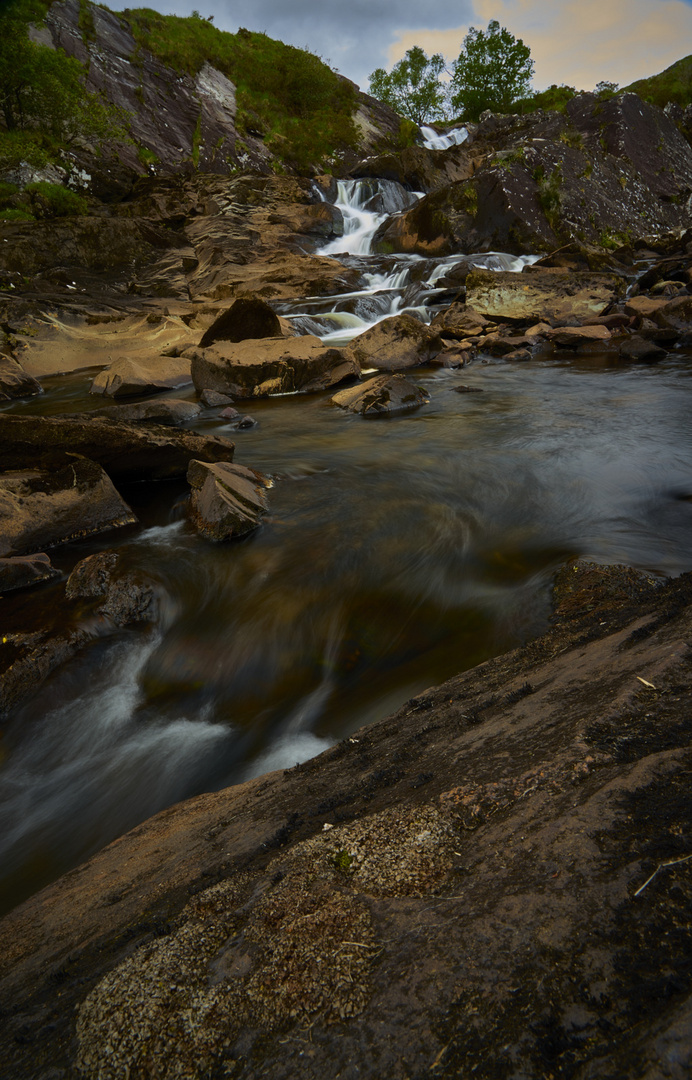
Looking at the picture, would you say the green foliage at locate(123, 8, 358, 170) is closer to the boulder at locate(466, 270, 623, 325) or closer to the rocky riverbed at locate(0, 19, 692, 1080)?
the boulder at locate(466, 270, 623, 325)

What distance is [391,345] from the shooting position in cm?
1141

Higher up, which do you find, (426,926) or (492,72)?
(492,72)

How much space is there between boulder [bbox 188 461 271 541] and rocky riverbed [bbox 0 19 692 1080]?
49 mm

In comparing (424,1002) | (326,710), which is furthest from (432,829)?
(326,710)

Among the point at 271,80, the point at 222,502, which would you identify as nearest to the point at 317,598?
the point at 222,502

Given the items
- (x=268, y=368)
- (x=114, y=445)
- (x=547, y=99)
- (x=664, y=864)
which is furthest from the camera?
(x=547, y=99)

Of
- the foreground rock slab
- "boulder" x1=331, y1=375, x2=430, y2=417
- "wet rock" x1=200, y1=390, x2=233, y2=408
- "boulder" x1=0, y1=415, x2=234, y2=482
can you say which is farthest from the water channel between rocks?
"wet rock" x1=200, y1=390, x2=233, y2=408

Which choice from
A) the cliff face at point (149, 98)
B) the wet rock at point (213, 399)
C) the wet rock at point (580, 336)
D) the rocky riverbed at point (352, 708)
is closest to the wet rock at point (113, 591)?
the rocky riverbed at point (352, 708)

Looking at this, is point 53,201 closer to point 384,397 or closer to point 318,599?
point 384,397

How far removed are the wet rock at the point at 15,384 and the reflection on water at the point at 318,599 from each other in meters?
6.85

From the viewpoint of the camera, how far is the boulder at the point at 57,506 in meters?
4.80

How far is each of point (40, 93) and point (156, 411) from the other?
85.9 feet

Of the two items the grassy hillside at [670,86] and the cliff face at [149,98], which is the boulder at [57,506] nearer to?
the cliff face at [149,98]

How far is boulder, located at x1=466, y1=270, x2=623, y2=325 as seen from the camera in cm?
1353
